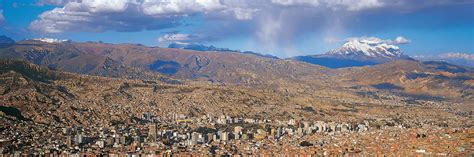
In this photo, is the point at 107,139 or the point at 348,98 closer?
Result: the point at 107,139

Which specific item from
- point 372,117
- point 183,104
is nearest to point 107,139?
point 183,104

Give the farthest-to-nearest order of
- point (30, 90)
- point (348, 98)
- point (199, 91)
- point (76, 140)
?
point (348, 98) → point (199, 91) → point (30, 90) → point (76, 140)

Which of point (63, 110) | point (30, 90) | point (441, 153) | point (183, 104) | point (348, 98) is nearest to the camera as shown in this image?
point (441, 153)

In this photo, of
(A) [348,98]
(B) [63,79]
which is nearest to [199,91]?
(B) [63,79]

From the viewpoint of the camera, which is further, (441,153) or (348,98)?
(348,98)

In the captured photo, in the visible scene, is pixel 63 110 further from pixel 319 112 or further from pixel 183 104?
pixel 319 112

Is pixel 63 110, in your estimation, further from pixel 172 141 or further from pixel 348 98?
pixel 348 98

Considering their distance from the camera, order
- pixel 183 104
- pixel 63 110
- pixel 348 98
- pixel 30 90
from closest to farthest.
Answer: pixel 63 110, pixel 30 90, pixel 183 104, pixel 348 98

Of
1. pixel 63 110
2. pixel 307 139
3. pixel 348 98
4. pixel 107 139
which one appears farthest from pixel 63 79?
pixel 348 98

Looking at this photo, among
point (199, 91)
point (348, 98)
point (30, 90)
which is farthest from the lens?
point (348, 98)
